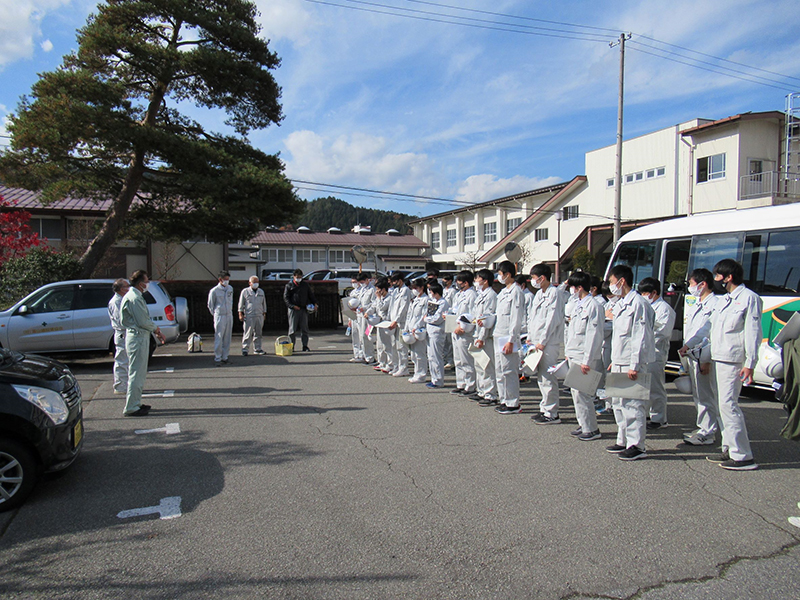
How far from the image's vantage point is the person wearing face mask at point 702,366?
568cm

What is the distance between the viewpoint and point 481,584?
120 inches

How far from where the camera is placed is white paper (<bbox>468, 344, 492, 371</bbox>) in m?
7.67

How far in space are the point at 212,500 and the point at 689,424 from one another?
580cm

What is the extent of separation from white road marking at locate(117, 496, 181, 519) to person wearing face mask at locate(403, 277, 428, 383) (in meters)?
5.77

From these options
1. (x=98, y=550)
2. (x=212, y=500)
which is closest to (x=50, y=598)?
(x=98, y=550)

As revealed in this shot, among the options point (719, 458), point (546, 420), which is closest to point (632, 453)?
point (719, 458)

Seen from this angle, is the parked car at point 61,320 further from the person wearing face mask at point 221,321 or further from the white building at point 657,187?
the white building at point 657,187

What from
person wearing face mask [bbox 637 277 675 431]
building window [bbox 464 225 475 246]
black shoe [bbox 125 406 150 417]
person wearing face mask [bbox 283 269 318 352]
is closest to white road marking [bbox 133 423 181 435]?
black shoe [bbox 125 406 150 417]

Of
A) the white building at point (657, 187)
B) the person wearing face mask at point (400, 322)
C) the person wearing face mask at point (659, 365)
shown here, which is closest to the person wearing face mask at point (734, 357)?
the person wearing face mask at point (659, 365)

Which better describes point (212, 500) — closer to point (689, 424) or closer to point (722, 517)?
point (722, 517)

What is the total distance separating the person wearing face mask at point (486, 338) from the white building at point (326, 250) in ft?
116

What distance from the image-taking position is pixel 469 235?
52094 mm

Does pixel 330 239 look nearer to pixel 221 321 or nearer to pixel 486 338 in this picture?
pixel 221 321

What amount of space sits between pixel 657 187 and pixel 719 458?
93.0 ft
